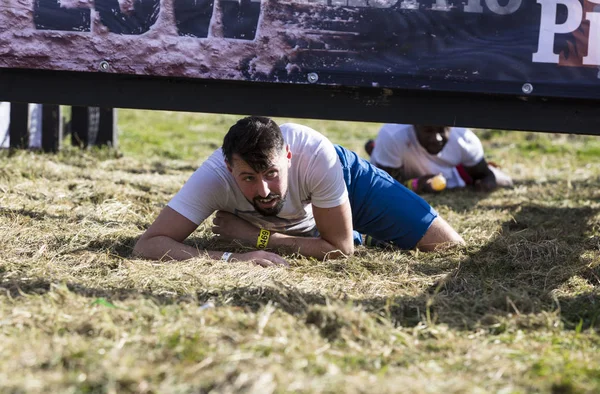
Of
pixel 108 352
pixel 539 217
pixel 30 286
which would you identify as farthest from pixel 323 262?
pixel 539 217

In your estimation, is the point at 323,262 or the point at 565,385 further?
the point at 323,262

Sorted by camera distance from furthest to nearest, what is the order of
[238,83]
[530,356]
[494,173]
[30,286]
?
[494,173] → [238,83] → [30,286] → [530,356]

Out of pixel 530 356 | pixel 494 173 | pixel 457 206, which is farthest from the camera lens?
pixel 494 173

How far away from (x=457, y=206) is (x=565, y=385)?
4406 mm

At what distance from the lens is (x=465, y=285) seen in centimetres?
420

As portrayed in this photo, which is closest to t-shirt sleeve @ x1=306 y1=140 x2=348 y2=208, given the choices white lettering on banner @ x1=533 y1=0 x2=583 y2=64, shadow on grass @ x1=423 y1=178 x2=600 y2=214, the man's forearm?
the man's forearm

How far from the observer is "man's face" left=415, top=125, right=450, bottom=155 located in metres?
7.88

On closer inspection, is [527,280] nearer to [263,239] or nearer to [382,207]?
[382,207]

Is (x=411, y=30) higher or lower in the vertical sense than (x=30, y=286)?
higher

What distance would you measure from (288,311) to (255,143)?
103 centimetres

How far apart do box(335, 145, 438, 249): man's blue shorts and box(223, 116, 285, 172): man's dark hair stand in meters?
0.98

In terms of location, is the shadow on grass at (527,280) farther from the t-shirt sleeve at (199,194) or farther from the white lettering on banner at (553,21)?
the t-shirt sleeve at (199,194)

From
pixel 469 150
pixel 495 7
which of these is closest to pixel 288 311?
pixel 495 7

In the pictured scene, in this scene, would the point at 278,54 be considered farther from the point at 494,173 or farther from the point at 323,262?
the point at 494,173
